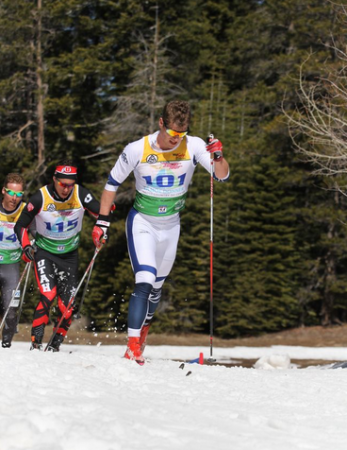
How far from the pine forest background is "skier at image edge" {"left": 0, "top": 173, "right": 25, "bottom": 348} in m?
13.2

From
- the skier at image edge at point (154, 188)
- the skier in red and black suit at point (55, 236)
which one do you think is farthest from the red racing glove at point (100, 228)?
the skier in red and black suit at point (55, 236)

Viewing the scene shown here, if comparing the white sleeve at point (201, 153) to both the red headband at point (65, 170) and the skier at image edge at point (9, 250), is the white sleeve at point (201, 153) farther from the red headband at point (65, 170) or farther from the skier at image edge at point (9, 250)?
the skier at image edge at point (9, 250)

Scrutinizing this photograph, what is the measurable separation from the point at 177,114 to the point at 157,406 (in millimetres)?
3157

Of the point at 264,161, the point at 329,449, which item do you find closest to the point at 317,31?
the point at 264,161

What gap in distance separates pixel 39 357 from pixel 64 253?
282 cm

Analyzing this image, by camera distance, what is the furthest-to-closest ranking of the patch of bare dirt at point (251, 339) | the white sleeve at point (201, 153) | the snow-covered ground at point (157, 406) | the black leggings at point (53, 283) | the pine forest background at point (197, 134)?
the pine forest background at point (197, 134), the patch of bare dirt at point (251, 339), the black leggings at point (53, 283), the white sleeve at point (201, 153), the snow-covered ground at point (157, 406)

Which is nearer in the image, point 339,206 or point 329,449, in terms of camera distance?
point 329,449

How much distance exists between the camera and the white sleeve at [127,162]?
6.88 metres

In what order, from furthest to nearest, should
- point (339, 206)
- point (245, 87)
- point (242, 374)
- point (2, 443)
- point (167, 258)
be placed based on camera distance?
point (245, 87) → point (339, 206) → point (167, 258) → point (242, 374) → point (2, 443)

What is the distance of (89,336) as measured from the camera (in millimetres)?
25172

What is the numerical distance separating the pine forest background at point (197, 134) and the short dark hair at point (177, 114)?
1391 centimetres

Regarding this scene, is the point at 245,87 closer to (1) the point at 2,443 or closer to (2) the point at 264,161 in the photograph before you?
(2) the point at 264,161

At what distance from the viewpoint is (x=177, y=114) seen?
664 cm

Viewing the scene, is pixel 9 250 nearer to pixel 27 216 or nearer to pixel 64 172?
pixel 27 216
